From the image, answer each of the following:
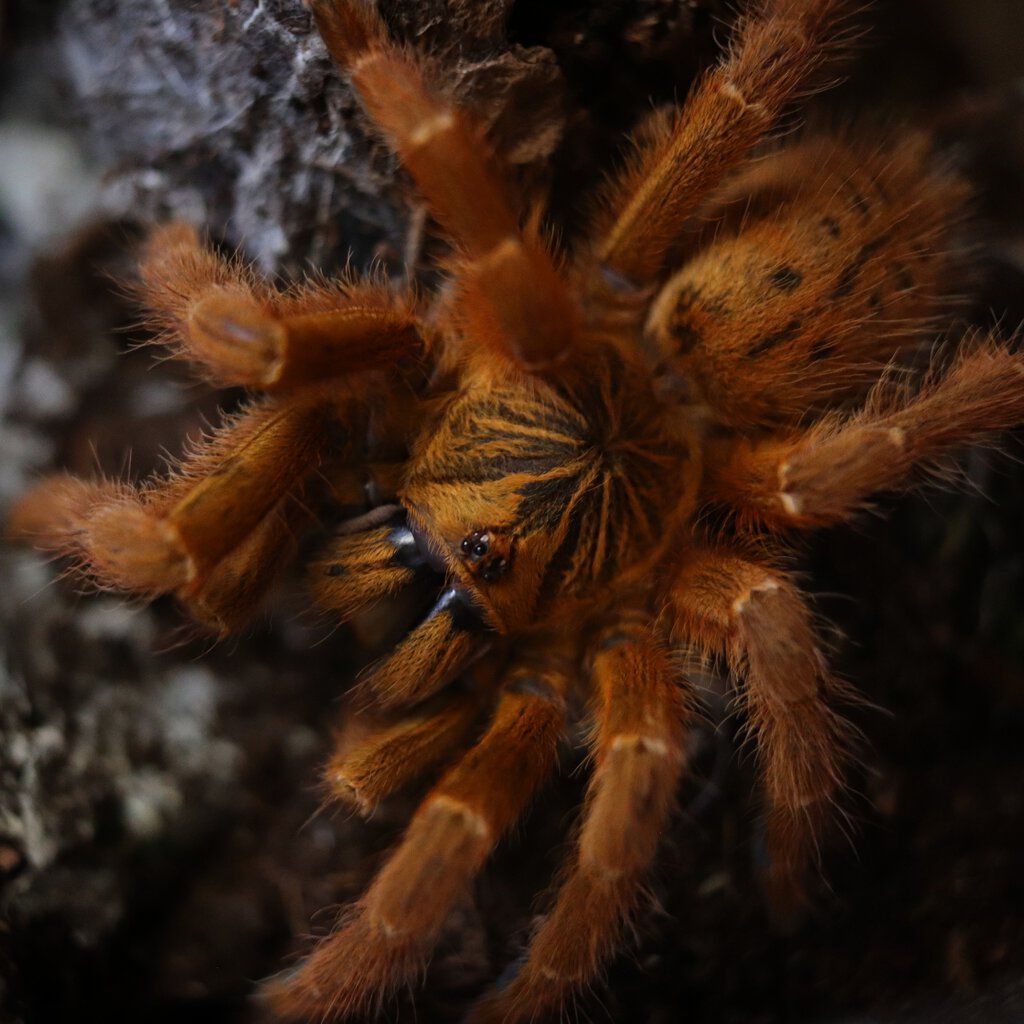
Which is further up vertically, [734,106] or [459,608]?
[734,106]

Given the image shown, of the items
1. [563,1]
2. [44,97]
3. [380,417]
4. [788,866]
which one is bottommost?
[788,866]

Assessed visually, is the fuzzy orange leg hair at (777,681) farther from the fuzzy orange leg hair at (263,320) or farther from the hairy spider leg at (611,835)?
the fuzzy orange leg hair at (263,320)

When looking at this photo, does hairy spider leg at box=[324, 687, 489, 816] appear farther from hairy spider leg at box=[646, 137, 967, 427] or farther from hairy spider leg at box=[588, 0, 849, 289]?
hairy spider leg at box=[588, 0, 849, 289]

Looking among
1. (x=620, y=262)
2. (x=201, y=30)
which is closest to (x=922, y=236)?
(x=620, y=262)

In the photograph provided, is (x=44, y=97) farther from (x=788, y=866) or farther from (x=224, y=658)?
(x=788, y=866)

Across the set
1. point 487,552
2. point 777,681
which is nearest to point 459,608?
point 487,552

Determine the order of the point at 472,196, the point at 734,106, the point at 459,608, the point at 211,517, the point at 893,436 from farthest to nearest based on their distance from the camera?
the point at 459,608 → the point at 734,106 → the point at 893,436 → the point at 211,517 → the point at 472,196

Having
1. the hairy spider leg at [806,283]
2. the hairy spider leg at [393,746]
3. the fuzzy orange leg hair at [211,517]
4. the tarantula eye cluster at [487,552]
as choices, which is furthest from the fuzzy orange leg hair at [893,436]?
the fuzzy orange leg hair at [211,517]

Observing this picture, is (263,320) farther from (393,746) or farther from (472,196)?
(393,746)
